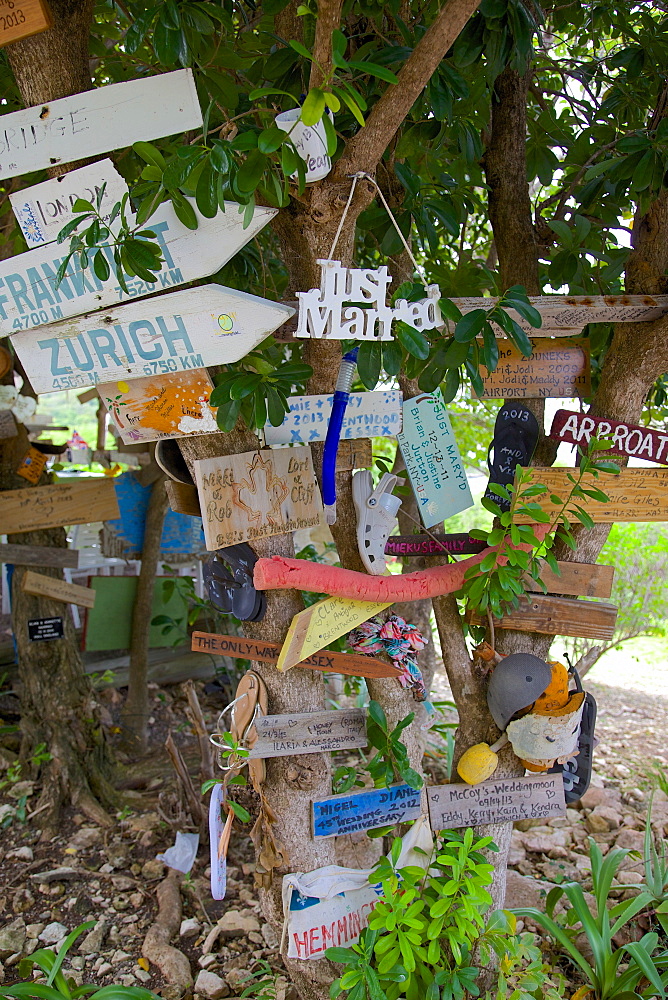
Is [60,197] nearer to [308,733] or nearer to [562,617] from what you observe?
[308,733]

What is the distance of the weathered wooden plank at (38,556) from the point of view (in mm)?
3156

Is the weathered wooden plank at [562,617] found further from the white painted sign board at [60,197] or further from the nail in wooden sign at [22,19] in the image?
the nail in wooden sign at [22,19]

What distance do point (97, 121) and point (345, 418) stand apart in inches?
32.5

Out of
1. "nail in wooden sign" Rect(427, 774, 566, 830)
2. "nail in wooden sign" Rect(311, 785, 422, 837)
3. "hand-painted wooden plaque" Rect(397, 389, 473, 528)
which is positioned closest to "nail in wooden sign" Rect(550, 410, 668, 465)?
"hand-painted wooden plaque" Rect(397, 389, 473, 528)

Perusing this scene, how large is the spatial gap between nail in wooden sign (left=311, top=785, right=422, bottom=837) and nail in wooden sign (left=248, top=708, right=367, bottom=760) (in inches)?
5.7

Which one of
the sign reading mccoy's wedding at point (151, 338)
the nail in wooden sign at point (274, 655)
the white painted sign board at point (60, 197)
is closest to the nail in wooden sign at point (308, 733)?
the nail in wooden sign at point (274, 655)

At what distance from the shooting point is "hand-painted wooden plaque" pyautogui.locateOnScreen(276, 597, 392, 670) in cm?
171

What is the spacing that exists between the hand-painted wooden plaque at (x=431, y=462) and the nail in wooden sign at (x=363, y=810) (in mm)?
741

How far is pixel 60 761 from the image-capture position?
3.05 meters

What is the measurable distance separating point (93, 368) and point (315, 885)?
54.7 inches

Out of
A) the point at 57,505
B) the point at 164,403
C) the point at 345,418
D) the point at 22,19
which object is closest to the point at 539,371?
the point at 345,418

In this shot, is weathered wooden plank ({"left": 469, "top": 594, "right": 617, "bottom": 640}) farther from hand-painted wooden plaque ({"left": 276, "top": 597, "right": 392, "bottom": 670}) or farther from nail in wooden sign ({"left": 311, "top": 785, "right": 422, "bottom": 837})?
nail in wooden sign ({"left": 311, "top": 785, "right": 422, "bottom": 837})

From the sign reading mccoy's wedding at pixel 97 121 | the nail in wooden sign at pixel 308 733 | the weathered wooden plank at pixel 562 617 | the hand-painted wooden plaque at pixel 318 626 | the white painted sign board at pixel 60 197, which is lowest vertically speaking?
the nail in wooden sign at pixel 308 733

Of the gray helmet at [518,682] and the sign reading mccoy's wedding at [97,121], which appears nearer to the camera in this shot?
the sign reading mccoy's wedding at [97,121]
